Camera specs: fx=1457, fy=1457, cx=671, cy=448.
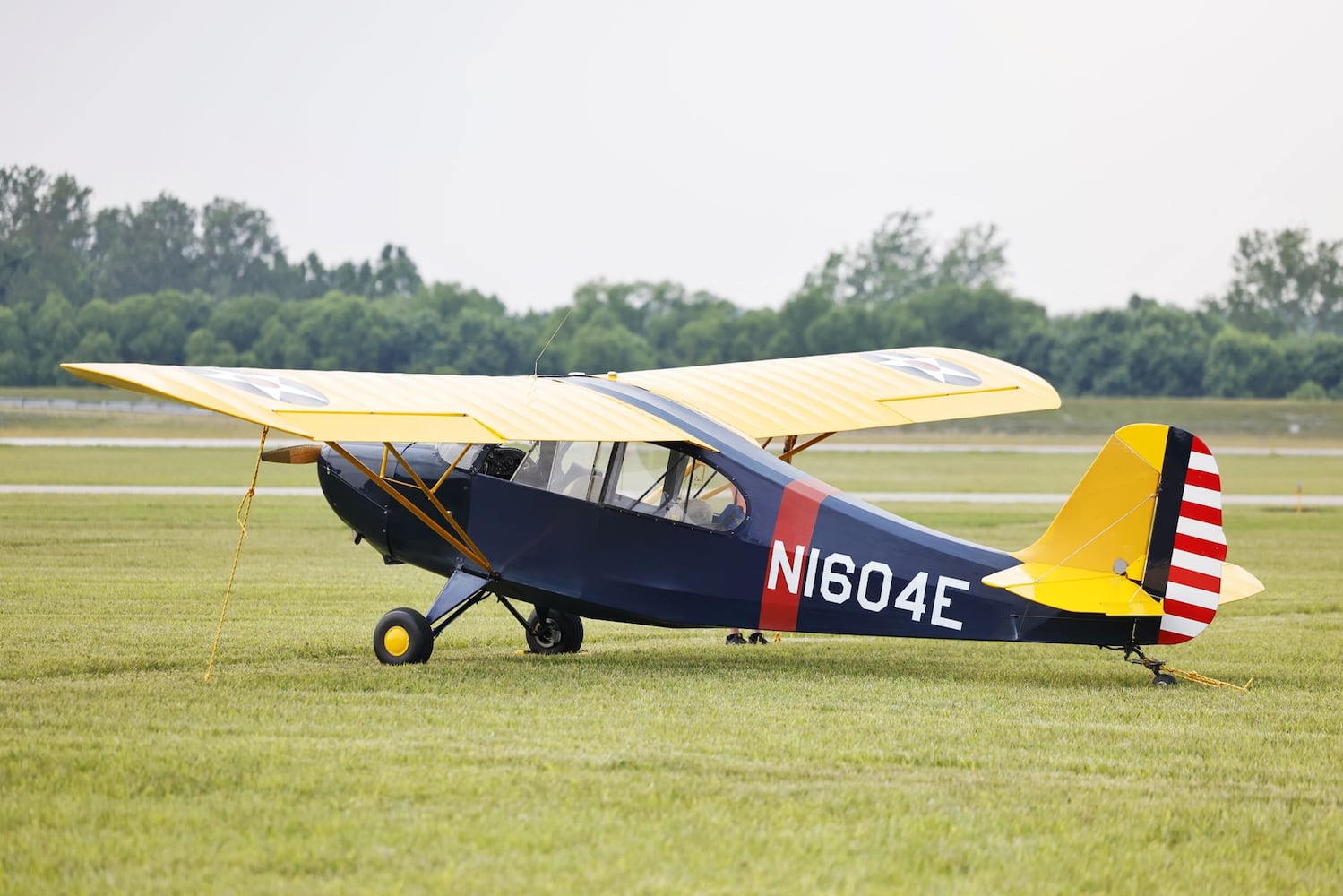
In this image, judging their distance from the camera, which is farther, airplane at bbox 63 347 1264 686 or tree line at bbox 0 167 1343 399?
tree line at bbox 0 167 1343 399

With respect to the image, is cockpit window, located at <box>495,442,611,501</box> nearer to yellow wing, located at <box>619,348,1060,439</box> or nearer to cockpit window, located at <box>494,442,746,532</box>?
cockpit window, located at <box>494,442,746,532</box>

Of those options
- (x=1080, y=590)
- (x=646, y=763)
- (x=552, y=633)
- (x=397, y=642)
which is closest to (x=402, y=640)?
(x=397, y=642)

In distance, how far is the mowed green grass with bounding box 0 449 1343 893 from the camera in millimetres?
5227

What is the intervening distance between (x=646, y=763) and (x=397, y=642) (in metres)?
3.58

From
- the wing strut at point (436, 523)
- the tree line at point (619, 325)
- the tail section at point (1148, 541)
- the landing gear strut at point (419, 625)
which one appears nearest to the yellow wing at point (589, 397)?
the wing strut at point (436, 523)

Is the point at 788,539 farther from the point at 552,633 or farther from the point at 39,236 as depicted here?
the point at 39,236

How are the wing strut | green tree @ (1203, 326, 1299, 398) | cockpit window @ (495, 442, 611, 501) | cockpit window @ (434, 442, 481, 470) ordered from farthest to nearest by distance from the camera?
1. green tree @ (1203, 326, 1299, 398)
2. cockpit window @ (434, 442, 481, 470)
3. cockpit window @ (495, 442, 611, 501)
4. the wing strut

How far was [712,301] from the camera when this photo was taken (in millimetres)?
116625

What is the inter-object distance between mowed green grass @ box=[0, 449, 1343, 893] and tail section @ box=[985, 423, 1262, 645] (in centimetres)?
61

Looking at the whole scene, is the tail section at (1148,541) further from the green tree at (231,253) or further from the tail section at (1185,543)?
the green tree at (231,253)

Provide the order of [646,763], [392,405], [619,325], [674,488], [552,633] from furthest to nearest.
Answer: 1. [619,325]
2. [552,633]
3. [674,488]
4. [392,405]
5. [646,763]

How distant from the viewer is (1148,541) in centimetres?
869

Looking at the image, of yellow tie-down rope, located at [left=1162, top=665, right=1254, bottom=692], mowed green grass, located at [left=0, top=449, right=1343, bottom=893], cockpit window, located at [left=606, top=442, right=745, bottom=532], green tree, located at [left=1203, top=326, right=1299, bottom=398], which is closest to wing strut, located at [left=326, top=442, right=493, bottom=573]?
mowed green grass, located at [left=0, top=449, right=1343, bottom=893]

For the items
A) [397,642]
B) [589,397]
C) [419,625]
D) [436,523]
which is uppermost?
[589,397]
